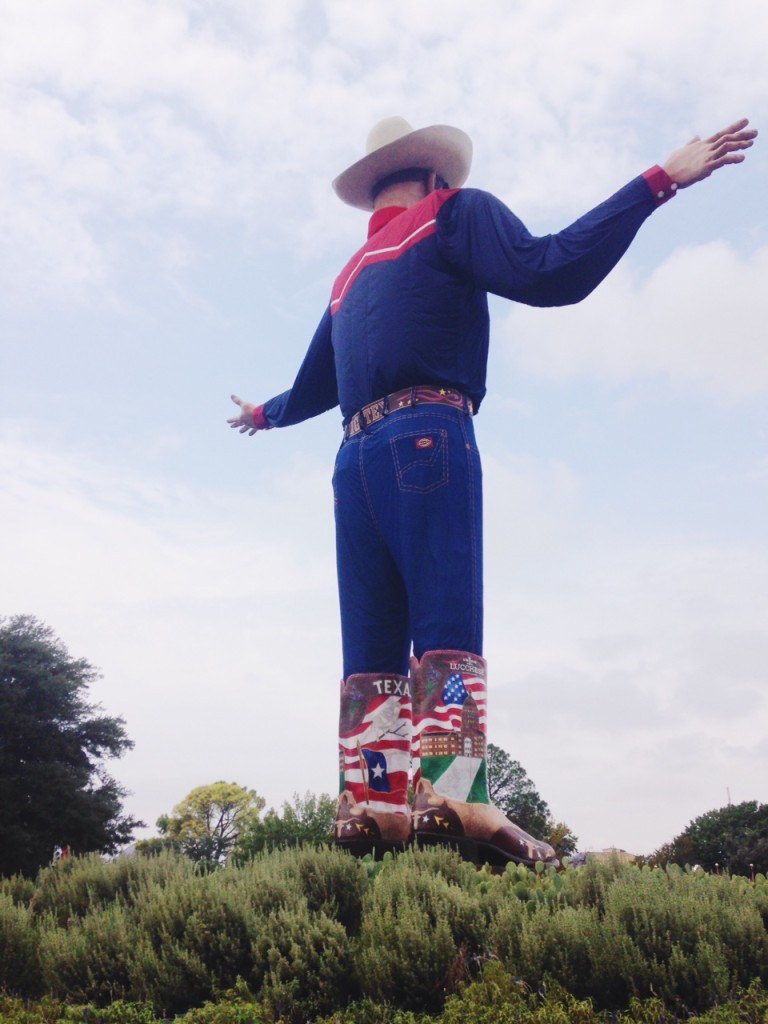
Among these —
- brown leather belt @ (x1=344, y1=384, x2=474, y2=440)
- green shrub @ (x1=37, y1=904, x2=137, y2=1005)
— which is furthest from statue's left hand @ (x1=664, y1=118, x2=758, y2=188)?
green shrub @ (x1=37, y1=904, x2=137, y2=1005)

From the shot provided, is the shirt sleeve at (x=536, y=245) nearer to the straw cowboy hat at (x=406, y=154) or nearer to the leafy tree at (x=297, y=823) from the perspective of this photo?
the straw cowboy hat at (x=406, y=154)

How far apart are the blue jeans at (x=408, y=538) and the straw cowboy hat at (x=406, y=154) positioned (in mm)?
1993

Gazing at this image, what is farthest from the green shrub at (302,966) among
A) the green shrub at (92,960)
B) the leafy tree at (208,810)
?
the leafy tree at (208,810)

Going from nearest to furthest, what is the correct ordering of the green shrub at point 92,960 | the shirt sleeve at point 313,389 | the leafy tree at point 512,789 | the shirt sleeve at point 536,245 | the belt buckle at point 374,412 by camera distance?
the green shrub at point 92,960, the shirt sleeve at point 536,245, the belt buckle at point 374,412, the shirt sleeve at point 313,389, the leafy tree at point 512,789

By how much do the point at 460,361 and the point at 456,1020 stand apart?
406 cm

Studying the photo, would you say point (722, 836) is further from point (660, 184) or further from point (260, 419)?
point (660, 184)

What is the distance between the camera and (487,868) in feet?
19.4

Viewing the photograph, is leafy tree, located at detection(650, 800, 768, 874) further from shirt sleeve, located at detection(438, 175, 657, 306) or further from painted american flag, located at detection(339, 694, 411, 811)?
shirt sleeve, located at detection(438, 175, 657, 306)

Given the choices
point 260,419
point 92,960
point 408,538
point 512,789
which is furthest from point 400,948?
point 512,789

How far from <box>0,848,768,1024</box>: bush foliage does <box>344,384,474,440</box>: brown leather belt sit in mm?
2684

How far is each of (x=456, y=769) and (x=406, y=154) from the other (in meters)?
4.21

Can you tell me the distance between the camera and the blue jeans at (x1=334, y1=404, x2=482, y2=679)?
252 inches

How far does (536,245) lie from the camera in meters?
6.52

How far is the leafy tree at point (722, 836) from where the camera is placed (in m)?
23.5
